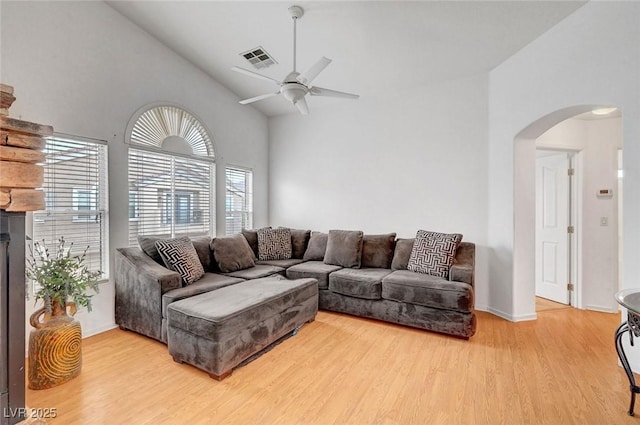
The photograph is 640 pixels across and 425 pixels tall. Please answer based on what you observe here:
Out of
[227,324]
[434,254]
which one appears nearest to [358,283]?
[434,254]

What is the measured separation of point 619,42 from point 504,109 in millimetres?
1170

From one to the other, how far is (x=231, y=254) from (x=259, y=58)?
2.56m

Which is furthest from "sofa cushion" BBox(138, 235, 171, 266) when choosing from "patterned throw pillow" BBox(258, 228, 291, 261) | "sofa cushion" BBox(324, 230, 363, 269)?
"sofa cushion" BBox(324, 230, 363, 269)

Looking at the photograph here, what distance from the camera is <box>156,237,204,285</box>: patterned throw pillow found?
310 centimetres

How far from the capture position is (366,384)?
216 centimetres

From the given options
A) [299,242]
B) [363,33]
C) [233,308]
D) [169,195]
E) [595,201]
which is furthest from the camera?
[299,242]

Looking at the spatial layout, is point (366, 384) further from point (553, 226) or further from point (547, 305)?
point (553, 226)

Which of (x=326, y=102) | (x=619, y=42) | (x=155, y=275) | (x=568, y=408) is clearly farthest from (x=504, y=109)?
(x=155, y=275)

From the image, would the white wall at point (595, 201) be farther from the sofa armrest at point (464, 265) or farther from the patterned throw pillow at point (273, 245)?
the patterned throw pillow at point (273, 245)

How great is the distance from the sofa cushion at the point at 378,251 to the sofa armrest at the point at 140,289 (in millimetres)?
2334

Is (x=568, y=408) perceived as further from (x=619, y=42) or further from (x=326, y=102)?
(x=326, y=102)

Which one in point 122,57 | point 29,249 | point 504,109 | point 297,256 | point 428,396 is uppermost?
point 122,57

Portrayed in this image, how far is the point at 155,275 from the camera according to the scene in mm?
2797

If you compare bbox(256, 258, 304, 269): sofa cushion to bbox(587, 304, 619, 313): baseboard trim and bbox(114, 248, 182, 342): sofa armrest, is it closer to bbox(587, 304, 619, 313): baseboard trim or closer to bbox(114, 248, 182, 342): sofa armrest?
bbox(114, 248, 182, 342): sofa armrest
